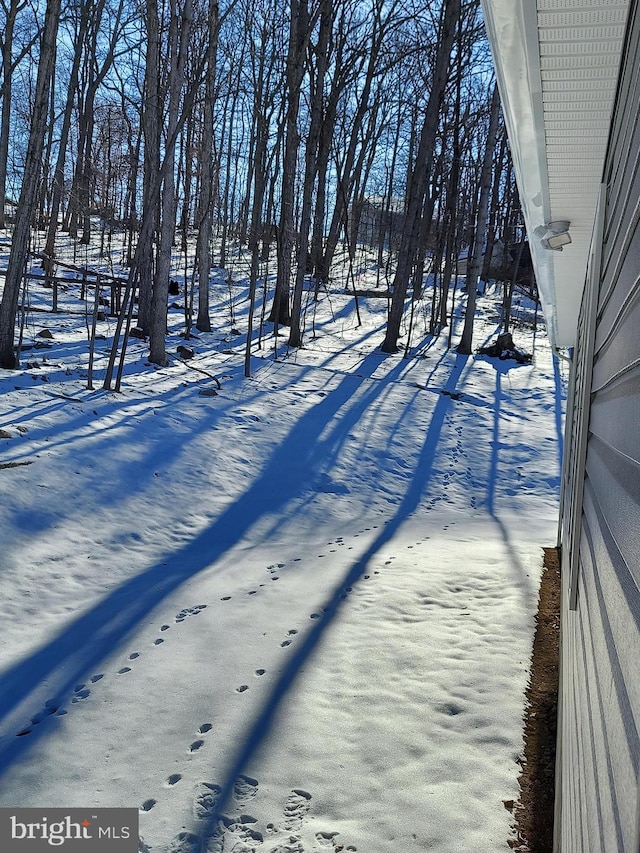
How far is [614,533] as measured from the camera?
123 cm

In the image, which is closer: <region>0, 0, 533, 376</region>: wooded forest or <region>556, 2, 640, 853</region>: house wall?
<region>556, 2, 640, 853</region>: house wall

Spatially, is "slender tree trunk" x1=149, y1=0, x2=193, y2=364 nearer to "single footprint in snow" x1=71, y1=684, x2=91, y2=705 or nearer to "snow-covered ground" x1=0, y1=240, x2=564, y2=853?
"snow-covered ground" x1=0, y1=240, x2=564, y2=853

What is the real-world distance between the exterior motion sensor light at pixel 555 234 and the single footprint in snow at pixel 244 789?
353cm

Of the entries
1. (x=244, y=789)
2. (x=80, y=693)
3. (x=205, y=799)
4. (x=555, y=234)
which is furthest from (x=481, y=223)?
(x=205, y=799)

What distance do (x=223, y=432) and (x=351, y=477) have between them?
2068 mm

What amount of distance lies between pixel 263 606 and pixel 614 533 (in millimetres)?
4611

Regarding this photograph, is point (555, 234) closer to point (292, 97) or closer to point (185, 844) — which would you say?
point (185, 844)

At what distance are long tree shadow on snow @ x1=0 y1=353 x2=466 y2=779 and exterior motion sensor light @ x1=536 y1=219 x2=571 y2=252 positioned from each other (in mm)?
3139

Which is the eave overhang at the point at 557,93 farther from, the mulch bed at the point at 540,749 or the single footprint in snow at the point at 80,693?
the single footprint in snow at the point at 80,693

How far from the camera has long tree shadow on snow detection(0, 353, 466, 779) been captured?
13.1 ft

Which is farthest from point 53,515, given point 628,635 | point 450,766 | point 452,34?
point 452,34

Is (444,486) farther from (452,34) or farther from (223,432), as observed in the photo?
(452,34)

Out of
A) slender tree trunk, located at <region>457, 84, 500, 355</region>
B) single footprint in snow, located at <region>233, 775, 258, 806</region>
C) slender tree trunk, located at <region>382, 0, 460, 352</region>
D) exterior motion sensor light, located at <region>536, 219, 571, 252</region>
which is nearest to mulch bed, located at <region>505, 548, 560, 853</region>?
single footprint in snow, located at <region>233, 775, 258, 806</region>

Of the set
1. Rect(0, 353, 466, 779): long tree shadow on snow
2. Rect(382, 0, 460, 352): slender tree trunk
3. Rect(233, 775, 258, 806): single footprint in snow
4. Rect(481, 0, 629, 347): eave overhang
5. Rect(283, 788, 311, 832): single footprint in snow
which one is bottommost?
Rect(0, 353, 466, 779): long tree shadow on snow
